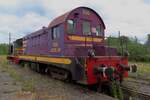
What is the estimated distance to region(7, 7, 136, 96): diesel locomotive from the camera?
8341 millimetres

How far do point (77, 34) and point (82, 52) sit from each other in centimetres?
151

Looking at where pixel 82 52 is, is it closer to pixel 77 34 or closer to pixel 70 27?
pixel 77 34

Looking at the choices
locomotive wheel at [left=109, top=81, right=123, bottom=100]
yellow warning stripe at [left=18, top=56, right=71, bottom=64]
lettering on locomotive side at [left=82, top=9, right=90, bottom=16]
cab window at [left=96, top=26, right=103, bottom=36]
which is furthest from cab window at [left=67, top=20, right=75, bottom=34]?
locomotive wheel at [left=109, top=81, right=123, bottom=100]

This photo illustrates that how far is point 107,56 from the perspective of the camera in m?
9.04

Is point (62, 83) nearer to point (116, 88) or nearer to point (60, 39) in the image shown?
point (60, 39)

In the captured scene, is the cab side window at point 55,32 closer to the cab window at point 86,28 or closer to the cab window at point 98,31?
the cab window at point 86,28

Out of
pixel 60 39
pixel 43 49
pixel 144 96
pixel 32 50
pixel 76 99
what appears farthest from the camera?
pixel 32 50

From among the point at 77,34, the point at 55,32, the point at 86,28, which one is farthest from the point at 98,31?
the point at 55,32

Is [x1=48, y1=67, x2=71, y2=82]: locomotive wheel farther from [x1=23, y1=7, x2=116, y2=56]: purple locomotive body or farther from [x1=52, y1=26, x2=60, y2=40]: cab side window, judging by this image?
[x1=52, y1=26, x2=60, y2=40]: cab side window

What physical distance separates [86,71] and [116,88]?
5.49ft

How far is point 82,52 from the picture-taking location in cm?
895

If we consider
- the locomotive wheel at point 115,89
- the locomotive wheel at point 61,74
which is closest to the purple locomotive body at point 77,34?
the locomotive wheel at point 61,74

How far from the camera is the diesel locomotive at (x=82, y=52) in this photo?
834 centimetres

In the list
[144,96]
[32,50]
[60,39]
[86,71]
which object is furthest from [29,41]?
[144,96]
